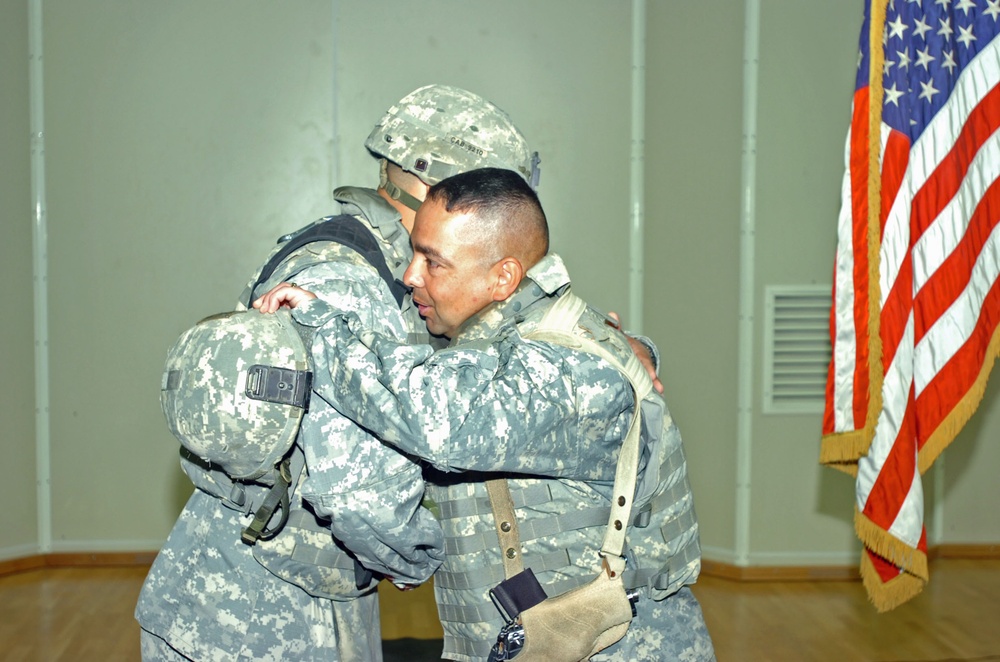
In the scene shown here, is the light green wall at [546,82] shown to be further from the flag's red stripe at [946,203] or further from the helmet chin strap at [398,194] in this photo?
the helmet chin strap at [398,194]

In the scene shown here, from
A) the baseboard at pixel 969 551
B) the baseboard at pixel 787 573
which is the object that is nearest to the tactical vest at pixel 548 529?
the baseboard at pixel 787 573

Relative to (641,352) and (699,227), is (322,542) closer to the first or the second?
(641,352)

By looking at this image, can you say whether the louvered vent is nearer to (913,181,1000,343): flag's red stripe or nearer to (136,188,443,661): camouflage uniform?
(913,181,1000,343): flag's red stripe

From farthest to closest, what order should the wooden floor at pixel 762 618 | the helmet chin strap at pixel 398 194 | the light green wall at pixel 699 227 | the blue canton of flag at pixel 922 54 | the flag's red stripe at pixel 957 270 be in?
the light green wall at pixel 699 227 → the wooden floor at pixel 762 618 → the blue canton of flag at pixel 922 54 → the flag's red stripe at pixel 957 270 → the helmet chin strap at pixel 398 194

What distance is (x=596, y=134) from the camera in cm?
466

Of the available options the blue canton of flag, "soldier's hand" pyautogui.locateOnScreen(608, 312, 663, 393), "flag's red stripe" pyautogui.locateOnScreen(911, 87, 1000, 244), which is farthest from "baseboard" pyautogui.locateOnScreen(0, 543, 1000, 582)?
"soldier's hand" pyautogui.locateOnScreen(608, 312, 663, 393)

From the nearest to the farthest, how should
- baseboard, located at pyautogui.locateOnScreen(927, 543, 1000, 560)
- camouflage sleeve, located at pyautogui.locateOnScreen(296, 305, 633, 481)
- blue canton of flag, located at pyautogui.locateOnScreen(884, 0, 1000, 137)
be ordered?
camouflage sleeve, located at pyautogui.locateOnScreen(296, 305, 633, 481)
blue canton of flag, located at pyautogui.locateOnScreen(884, 0, 1000, 137)
baseboard, located at pyautogui.locateOnScreen(927, 543, 1000, 560)

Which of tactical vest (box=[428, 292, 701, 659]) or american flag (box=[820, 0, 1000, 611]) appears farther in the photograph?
american flag (box=[820, 0, 1000, 611])

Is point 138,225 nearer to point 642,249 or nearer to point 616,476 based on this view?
point 642,249

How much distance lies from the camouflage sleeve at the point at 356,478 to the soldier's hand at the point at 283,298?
0.13ft

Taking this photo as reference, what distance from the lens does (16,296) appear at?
4453mm

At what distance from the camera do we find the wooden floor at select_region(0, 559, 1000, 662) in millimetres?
3566

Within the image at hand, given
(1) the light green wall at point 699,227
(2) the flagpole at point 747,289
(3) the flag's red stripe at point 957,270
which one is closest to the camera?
(3) the flag's red stripe at point 957,270

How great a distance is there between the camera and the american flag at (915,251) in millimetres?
2781
